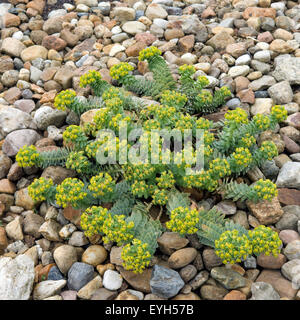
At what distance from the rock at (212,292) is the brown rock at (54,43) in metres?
4.16

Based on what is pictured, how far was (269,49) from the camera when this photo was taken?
17.1 ft

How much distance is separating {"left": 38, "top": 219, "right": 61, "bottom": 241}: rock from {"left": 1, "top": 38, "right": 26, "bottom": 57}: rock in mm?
3048

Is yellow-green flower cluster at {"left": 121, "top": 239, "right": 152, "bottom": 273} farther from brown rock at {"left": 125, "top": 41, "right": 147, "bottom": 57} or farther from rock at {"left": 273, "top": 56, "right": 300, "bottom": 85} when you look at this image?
brown rock at {"left": 125, "top": 41, "right": 147, "bottom": 57}

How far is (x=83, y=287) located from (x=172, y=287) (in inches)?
30.3

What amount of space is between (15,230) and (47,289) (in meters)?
0.76

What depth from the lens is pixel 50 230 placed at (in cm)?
368

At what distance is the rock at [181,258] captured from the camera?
3.28 m

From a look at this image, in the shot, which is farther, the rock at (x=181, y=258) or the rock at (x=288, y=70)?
the rock at (x=288, y=70)

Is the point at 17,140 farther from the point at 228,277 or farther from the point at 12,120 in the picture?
the point at 228,277

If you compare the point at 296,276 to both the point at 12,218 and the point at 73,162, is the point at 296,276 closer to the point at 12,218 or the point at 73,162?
the point at 73,162

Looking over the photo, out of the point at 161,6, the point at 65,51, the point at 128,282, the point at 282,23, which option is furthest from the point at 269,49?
the point at 128,282

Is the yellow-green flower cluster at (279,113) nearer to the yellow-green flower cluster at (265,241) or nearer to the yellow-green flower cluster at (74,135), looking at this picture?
the yellow-green flower cluster at (265,241)

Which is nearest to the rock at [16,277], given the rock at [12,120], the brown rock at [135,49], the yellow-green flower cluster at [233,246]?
the yellow-green flower cluster at [233,246]

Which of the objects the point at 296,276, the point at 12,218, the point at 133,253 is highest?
the point at 133,253
